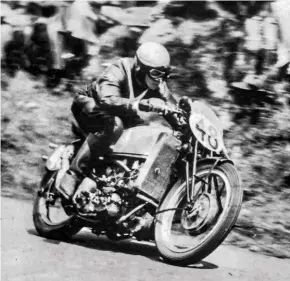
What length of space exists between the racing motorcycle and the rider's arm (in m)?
0.26

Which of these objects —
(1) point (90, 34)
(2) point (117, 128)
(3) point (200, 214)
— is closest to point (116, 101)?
(2) point (117, 128)

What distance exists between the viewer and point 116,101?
459 cm

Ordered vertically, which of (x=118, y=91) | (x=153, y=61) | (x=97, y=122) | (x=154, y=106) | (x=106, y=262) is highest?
(x=153, y=61)

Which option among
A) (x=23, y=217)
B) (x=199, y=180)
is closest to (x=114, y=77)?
(x=199, y=180)

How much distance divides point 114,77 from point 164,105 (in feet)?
1.86

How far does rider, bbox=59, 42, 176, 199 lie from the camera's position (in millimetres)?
4621

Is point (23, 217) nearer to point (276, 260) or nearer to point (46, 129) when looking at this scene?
point (46, 129)

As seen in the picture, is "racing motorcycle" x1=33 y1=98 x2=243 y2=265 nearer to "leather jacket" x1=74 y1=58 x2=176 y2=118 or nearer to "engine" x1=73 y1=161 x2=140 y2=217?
"engine" x1=73 y1=161 x2=140 y2=217

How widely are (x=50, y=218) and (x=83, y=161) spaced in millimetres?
817

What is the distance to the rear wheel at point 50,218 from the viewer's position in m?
5.07

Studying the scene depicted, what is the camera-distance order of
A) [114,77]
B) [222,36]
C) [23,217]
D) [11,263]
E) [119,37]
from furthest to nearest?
[119,37], [222,36], [23,217], [114,77], [11,263]

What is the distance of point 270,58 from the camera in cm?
596

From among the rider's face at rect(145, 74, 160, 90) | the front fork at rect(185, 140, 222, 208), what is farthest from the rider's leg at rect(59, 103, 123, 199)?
the front fork at rect(185, 140, 222, 208)

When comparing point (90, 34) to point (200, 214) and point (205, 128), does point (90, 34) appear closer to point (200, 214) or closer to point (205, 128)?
point (205, 128)
